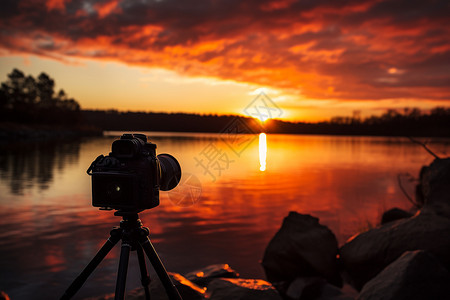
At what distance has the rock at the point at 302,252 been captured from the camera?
6.93 metres

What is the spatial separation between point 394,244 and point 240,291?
3283 mm

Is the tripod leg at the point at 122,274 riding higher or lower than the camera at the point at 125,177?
lower

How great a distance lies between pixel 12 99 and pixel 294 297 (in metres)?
86.9

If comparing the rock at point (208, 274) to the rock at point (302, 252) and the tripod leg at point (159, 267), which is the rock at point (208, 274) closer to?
the rock at point (302, 252)

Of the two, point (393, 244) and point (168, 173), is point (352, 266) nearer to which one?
point (393, 244)

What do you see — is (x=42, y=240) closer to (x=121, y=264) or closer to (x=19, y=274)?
(x=19, y=274)

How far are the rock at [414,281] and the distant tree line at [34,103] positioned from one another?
251 feet

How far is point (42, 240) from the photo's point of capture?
948 cm

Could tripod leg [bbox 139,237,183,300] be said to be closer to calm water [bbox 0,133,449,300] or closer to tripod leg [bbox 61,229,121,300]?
tripod leg [bbox 61,229,121,300]

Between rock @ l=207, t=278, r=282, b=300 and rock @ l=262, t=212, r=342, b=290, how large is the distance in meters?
2.22

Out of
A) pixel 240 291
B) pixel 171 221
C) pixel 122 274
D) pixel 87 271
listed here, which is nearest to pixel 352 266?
pixel 240 291

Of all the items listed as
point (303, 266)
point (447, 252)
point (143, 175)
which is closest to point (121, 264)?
point (143, 175)

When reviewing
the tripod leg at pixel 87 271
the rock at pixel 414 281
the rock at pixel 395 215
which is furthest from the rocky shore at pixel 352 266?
the tripod leg at pixel 87 271

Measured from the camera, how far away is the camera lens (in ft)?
11.2
